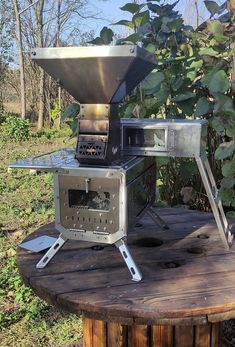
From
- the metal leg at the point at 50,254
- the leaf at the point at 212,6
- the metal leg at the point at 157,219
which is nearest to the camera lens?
the metal leg at the point at 50,254

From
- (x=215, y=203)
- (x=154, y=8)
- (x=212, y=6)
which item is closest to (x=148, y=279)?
(x=215, y=203)

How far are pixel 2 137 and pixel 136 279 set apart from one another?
707cm

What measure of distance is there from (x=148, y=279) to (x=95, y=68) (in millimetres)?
682

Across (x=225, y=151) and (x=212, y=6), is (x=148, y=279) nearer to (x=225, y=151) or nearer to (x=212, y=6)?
(x=225, y=151)

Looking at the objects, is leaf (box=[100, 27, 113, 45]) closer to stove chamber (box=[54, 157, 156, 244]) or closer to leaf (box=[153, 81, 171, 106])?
leaf (box=[153, 81, 171, 106])

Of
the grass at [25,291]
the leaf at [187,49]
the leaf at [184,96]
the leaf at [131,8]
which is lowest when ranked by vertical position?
the grass at [25,291]

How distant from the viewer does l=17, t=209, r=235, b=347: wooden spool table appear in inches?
46.0

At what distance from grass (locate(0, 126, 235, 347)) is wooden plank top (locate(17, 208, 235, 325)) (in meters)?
0.77

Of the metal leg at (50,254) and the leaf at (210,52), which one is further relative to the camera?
the leaf at (210,52)

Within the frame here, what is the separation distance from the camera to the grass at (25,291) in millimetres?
2236

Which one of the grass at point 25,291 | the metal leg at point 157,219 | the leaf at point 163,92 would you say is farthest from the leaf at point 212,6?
the grass at point 25,291

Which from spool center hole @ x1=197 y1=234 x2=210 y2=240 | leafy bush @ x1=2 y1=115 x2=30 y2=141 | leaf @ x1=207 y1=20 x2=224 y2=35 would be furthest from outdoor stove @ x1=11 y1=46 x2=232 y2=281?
leafy bush @ x1=2 y1=115 x2=30 y2=141

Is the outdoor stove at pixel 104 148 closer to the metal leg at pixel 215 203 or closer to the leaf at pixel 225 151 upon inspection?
the metal leg at pixel 215 203

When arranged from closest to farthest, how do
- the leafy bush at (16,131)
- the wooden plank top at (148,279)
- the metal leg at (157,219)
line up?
the wooden plank top at (148,279)
the metal leg at (157,219)
the leafy bush at (16,131)
